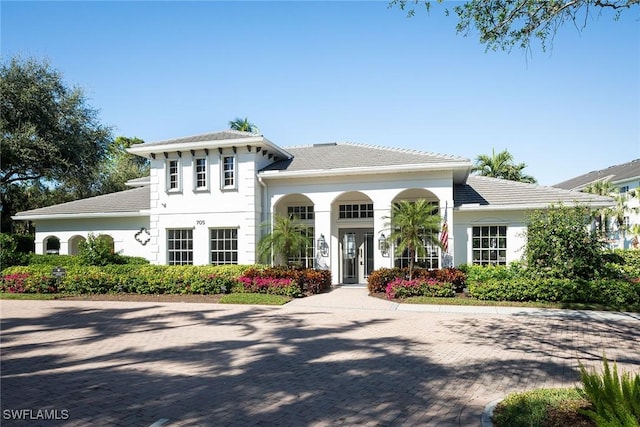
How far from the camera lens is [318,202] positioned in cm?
1912

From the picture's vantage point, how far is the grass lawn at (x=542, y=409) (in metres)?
4.69

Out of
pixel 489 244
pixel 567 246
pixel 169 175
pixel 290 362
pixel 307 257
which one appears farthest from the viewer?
pixel 307 257

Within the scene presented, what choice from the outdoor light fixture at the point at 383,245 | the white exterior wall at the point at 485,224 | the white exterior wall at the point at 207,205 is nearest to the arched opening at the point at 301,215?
the white exterior wall at the point at 207,205

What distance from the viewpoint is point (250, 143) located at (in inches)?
736

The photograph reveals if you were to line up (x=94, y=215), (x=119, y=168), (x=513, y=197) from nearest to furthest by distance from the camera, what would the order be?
1. (x=513, y=197)
2. (x=94, y=215)
3. (x=119, y=168)

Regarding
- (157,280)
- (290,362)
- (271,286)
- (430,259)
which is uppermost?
(430,259)

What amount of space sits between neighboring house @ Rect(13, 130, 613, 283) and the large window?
47 mm

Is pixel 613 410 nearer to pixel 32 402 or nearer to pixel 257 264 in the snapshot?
pixel 32 402

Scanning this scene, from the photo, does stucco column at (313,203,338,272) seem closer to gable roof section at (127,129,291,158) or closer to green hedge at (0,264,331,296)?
green hedge at (0,264,331,296)

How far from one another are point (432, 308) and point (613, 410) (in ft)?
32.3

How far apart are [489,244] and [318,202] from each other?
7682 mm

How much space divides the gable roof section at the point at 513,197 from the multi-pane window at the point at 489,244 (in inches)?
44.6

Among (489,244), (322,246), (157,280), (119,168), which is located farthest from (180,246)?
(119,168)

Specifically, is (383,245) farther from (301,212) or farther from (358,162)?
(301,212)
